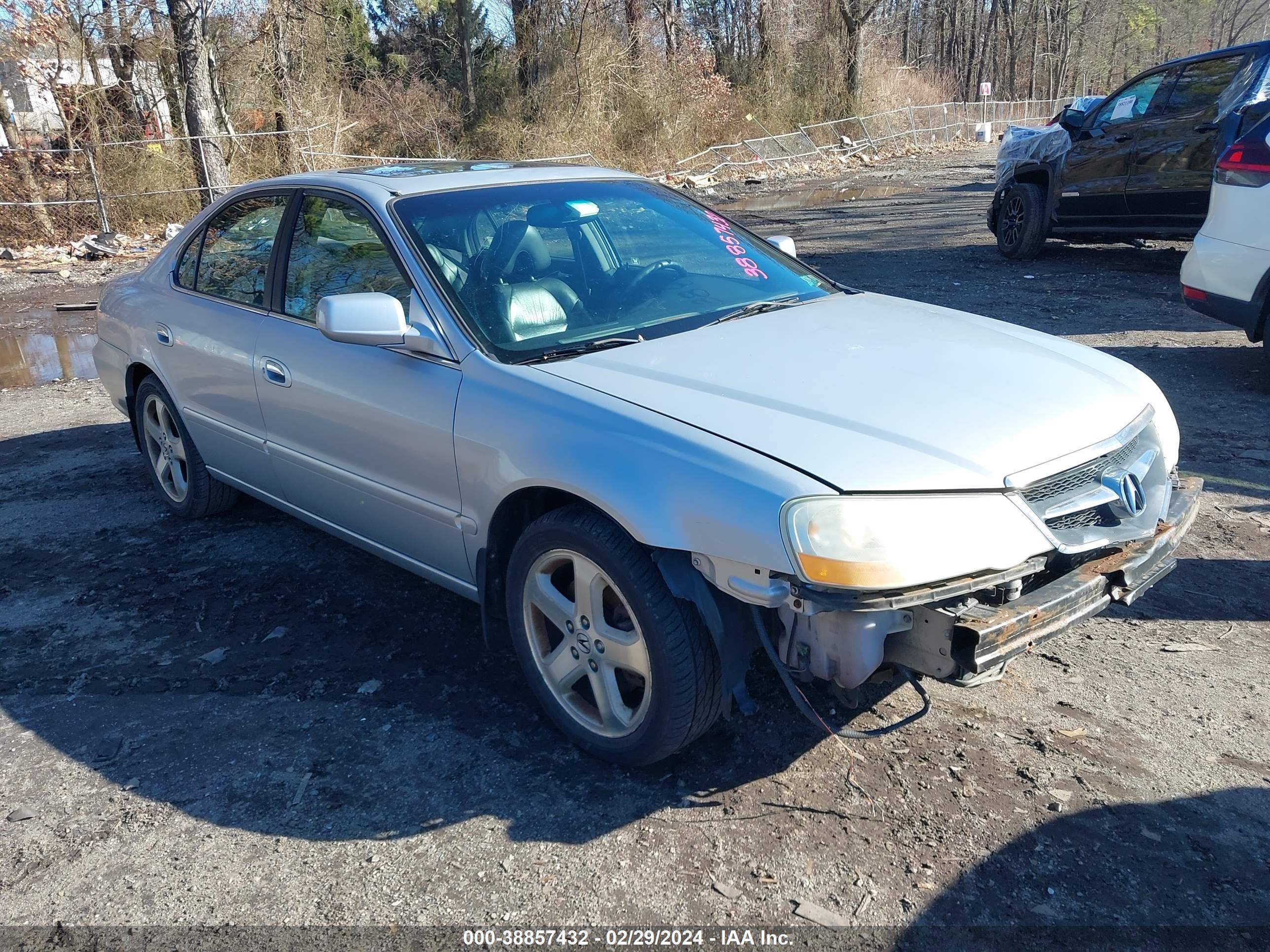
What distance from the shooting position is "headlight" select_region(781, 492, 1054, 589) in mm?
2377

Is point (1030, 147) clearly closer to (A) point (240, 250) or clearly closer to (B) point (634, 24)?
(A) point (240, 250)

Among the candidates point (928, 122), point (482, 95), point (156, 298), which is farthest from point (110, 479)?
point (928, 122)

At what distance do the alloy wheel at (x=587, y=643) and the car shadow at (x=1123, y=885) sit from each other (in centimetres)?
96

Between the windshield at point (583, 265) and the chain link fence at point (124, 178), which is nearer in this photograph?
the windshield at point (583, 265)

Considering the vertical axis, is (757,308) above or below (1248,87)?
below

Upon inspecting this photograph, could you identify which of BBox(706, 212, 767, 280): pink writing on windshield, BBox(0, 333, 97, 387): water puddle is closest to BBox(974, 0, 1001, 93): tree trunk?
BBox(0, 333, 97, 387): water puddle

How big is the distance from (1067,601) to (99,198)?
18.1 meters

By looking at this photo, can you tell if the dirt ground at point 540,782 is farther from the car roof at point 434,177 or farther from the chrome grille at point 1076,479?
the car roof at point 434,177

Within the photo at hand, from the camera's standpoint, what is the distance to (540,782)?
2.98 meters

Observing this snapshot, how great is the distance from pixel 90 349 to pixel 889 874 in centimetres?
980

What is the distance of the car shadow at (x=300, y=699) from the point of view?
9.62 ft

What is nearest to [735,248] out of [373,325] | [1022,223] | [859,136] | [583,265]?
[583,265]

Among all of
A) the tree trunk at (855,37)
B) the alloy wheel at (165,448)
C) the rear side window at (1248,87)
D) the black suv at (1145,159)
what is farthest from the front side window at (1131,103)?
the tree trunk at (855,37)

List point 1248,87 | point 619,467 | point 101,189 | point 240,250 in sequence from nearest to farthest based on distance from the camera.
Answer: point 619,467, point 240,250, point 1248,87, point 101,189
